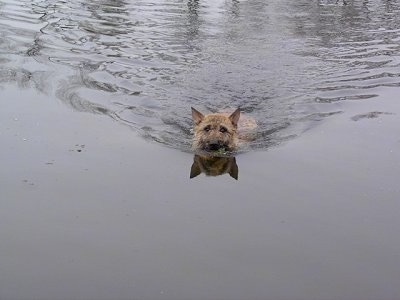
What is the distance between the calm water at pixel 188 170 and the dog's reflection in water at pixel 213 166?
6.2 inches

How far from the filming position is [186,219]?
23.0 feet

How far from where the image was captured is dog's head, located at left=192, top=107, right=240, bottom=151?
9.91 metres

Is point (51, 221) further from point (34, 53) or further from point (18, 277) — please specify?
point (34, 53)

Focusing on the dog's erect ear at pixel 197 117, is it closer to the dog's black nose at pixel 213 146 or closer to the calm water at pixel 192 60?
the calm water at pixel 192 60

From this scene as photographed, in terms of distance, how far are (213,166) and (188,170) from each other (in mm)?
532

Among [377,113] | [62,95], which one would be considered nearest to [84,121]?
[62,95]

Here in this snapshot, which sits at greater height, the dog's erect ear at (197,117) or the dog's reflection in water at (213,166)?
the dog's erect ear at (197,117)

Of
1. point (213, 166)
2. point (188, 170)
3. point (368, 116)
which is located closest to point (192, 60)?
point (368, 116)

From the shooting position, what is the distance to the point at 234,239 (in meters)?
6.62

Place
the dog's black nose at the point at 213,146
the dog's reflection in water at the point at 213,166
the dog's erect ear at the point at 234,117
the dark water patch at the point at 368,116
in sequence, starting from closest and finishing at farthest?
the dog's reflection in water at the point at 213,166 → the dog's black nose at the point at 213,146 → the dog's erect ear at the point at 234,117 → the dark water patch at the point at 368,116

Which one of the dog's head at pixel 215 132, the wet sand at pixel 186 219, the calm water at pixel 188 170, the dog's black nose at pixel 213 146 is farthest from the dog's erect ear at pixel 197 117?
the wet sand at pixel 186 219

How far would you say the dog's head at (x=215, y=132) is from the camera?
9.91m

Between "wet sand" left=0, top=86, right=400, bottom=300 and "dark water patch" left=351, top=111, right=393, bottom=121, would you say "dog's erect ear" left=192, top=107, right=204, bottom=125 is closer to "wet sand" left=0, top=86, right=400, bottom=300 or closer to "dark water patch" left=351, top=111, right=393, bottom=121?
"wet sand" left=0, top=86, right=400, bottom=300

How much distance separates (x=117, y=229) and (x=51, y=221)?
783mm
